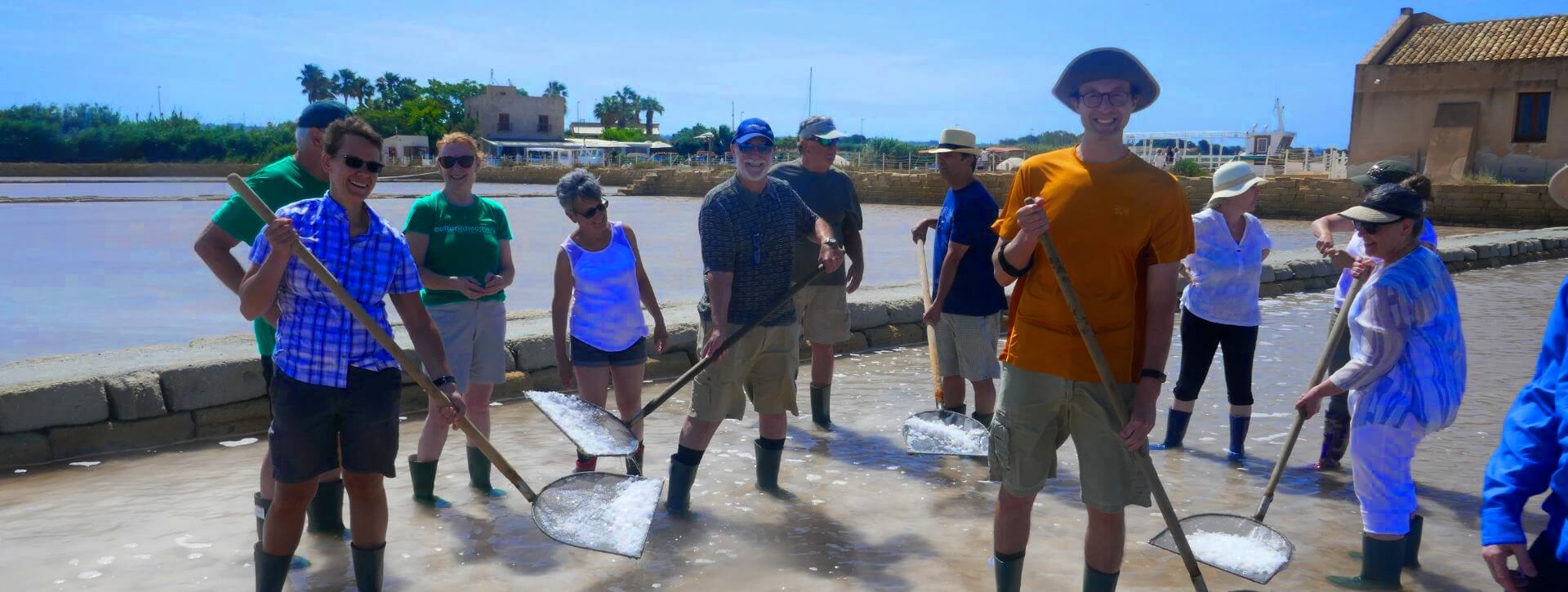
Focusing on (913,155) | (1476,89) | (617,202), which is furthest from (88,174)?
(1476,89)

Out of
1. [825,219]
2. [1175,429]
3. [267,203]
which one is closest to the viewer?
[267,203]

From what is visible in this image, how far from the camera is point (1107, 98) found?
9.70 ft

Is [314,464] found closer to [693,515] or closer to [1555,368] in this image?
[693,515]

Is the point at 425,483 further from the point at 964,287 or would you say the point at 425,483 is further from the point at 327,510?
the point at 964,287

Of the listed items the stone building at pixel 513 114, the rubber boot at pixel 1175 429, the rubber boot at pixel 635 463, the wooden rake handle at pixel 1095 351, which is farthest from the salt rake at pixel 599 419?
the stone building at pixel 513 114

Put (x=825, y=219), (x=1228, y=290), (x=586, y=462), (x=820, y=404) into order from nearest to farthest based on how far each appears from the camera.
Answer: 1. (x=586, y=462)
2. (x=1228, y=290)
3. (x=825, y=219)
4. (x=820, y=404)

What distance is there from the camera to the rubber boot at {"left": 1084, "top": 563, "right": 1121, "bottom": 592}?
10.1 feet

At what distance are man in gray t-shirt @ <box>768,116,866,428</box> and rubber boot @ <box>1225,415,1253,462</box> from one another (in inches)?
77.1

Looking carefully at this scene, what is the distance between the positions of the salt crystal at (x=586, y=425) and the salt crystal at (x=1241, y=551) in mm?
2027

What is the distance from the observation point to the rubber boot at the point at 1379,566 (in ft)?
11.6

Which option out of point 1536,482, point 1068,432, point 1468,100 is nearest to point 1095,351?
point 1068,432

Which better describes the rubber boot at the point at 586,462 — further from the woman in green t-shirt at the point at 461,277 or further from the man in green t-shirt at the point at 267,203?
the man in green t-shirt at the point at 267,203

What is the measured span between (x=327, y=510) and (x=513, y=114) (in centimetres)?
8437

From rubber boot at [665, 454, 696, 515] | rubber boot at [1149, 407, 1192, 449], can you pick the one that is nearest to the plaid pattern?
rubber boot at [665, 454, 696, 515]
